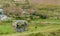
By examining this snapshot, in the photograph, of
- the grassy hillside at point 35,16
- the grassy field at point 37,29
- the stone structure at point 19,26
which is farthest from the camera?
the stone structure at point 19,26

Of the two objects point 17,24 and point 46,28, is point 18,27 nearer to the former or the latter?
point 17,24

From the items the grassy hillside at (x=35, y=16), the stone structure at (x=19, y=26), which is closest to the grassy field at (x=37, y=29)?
the grassy hillside at (x=35, y=16)

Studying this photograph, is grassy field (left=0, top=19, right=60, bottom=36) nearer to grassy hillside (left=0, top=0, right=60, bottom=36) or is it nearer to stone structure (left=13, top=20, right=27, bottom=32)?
grassy hillside (left=0, top=0, right=60, bottom=36)

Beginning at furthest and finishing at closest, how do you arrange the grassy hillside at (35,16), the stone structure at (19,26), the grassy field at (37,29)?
the stone structure at (19,26) → the grassy hillside at (35,16) → the grassy field at (37,29)

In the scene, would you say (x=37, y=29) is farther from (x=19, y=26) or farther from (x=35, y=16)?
(x=35, y=16)

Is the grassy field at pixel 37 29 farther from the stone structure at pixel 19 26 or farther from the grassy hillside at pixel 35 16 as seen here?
the stone structure at pixel 19 26

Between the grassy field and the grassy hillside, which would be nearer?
the grassy field

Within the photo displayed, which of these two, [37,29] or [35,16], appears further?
[35,16]

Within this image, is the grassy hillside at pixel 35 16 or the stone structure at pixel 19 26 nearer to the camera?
the grassy hillside at pixel 35 16

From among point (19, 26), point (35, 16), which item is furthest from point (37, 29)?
point (35, 16)

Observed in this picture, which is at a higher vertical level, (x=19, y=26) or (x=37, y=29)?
(x=19, y=26)

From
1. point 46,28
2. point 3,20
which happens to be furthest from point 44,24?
point 3,20

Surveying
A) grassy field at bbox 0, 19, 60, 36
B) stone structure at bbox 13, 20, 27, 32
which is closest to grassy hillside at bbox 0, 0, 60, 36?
grassy field at bbox 0, 19, 60, 36
